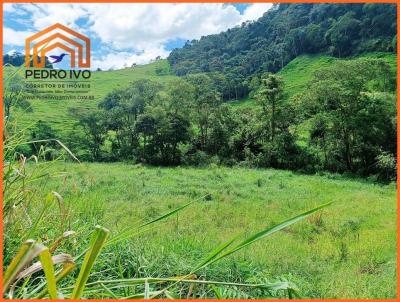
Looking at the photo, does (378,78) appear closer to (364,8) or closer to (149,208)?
(149,208)

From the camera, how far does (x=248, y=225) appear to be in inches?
471

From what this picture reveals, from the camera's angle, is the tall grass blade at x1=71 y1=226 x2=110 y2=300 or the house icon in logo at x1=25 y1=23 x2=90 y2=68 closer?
the tall grass blade at x1=71 y1=226 x2=110 y2=300

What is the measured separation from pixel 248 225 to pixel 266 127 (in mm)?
17491

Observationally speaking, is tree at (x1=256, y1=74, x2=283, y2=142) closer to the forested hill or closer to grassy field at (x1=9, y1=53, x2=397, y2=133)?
grassy field at (x1=9, y1=53, x2=397, y2=133)

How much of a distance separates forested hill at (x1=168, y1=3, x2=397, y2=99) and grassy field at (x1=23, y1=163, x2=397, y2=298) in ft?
136

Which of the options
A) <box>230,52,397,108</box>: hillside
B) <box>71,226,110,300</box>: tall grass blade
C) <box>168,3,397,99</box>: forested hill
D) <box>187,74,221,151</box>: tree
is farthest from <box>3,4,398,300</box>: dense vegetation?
<box>168,3,397,99</box>: forested hill

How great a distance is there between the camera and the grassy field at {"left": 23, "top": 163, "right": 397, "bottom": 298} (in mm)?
2697

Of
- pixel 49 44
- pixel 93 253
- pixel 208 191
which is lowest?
pixel 208 191

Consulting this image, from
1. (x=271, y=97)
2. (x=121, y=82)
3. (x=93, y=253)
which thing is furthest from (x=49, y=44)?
(x=121, y=82)

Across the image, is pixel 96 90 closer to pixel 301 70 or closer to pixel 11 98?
pixel 301 70

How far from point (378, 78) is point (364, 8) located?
130ft

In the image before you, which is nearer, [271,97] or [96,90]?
[271,97]

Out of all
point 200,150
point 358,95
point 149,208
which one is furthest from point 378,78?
point 149,208

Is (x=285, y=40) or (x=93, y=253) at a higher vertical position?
(x=285, y=40)
